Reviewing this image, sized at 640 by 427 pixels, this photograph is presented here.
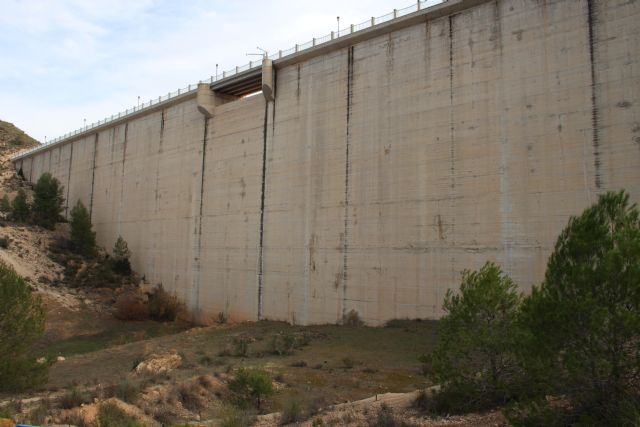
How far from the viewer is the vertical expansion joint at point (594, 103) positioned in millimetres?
18750

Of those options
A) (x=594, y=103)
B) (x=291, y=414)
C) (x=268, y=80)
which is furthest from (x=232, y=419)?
(x=268, y=80)

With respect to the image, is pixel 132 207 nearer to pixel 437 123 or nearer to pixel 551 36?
pixel 437 123

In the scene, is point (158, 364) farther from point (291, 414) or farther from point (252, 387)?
point (291, 414)

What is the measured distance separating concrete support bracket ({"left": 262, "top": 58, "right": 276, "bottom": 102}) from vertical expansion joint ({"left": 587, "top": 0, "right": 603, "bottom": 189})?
17.5m

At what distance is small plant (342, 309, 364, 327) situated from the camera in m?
25.0

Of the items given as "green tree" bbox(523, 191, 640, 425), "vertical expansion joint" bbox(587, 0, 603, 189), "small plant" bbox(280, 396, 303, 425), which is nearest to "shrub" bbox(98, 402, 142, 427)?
"small plant" bbox(280, 396, 303, 425)

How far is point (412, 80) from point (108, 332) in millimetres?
24809

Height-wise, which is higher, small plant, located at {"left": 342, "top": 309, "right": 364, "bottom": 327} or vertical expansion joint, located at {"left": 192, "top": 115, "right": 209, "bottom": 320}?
vertical expansion joint, located at {"left": 192, "top": 115, "right": 209, "bottom": 320}

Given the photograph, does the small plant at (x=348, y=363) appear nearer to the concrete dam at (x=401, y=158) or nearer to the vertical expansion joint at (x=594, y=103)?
the concrete dam at (x=401, y=158)

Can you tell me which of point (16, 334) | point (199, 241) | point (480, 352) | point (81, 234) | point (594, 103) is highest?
point (594, 103)

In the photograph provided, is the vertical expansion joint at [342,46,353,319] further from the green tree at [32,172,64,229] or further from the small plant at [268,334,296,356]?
the green tree at [32,172,64,229]

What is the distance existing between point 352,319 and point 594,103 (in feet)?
46.2

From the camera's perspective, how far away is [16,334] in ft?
48.6

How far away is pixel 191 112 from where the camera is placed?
37.7 metres
